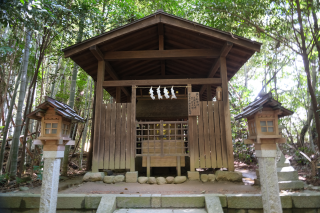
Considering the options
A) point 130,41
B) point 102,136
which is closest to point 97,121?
point 102,136

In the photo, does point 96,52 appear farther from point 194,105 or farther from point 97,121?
point 194,105

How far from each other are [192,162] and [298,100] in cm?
954

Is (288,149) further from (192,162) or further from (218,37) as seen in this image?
(218,37)

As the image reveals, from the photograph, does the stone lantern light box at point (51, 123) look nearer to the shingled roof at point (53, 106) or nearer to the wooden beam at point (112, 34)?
the shingled roof at point (53, 106)

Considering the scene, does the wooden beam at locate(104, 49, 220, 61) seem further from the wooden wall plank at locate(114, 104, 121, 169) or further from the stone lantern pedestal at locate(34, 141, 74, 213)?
the stone lantern pedestal at locate(34, 141, 74, 213)

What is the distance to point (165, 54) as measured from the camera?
6.80 meters

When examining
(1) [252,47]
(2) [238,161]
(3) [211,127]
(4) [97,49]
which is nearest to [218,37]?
(1) [252,47]

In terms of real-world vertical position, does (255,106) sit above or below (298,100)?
below

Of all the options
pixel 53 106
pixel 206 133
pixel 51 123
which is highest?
pixel 53 106

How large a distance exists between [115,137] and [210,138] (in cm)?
314

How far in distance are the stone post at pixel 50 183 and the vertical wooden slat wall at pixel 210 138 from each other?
13.1 feet

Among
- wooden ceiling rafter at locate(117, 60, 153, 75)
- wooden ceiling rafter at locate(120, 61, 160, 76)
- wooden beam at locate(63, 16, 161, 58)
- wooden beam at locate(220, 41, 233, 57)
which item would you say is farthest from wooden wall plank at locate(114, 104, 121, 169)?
wooden beam at locate(220, 41, 233, 57)

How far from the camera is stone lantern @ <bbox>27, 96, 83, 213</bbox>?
3.75m

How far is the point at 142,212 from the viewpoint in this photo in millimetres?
4141
